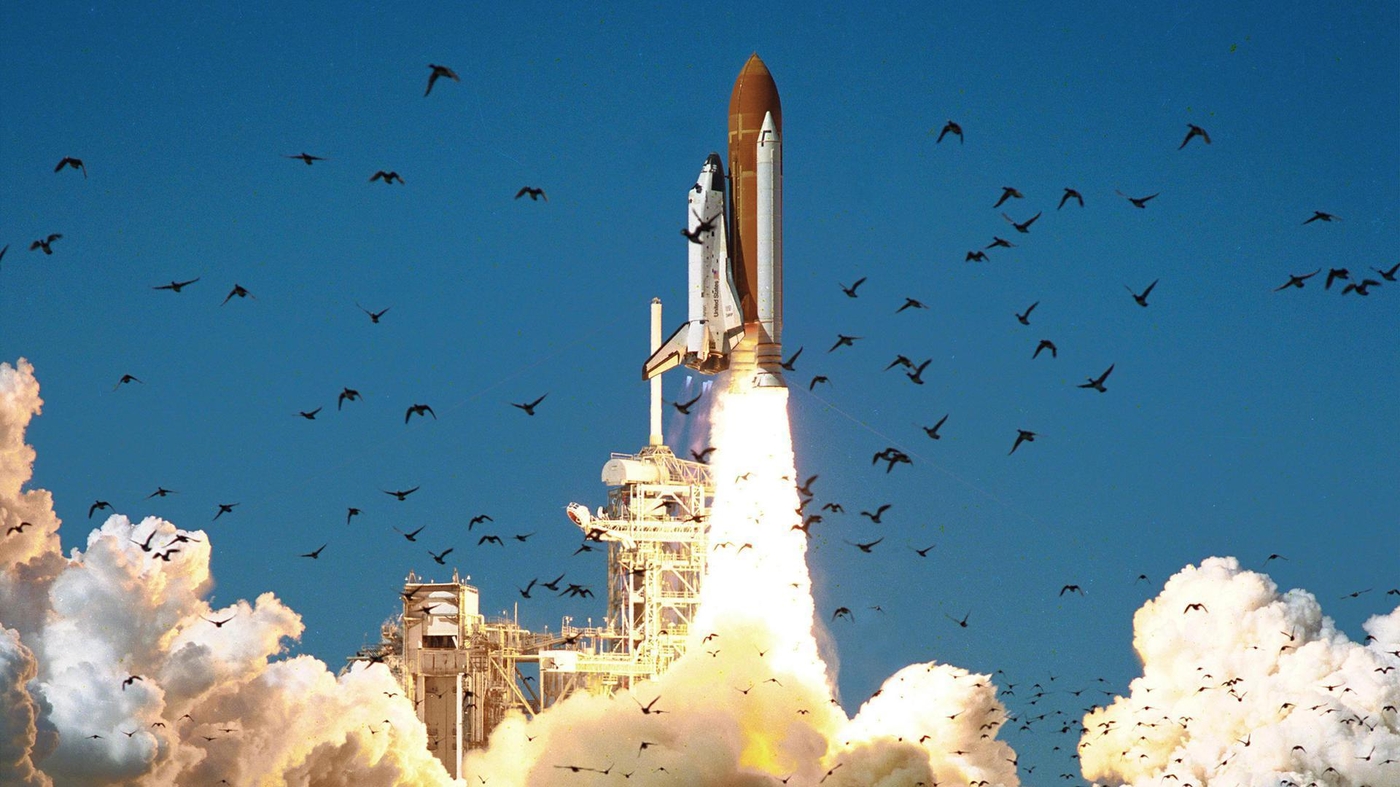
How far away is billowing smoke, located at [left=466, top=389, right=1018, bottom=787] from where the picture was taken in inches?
3108

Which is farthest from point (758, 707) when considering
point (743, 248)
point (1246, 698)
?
point (1246, 698)

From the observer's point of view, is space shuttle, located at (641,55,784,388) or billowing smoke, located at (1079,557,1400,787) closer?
space shuttle, located at (641,55,784,388)

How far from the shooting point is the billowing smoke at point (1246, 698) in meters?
90.6

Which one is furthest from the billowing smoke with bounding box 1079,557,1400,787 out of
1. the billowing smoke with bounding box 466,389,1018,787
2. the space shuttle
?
the space shuttle

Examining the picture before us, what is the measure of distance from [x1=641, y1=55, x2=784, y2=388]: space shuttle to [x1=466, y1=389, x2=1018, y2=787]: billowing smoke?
5.82 ft

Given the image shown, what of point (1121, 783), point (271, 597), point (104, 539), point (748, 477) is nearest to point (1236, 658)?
point (1121, 783)

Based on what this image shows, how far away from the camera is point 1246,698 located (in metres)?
94.4

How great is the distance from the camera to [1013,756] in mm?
88438

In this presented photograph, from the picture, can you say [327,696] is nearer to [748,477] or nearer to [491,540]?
[748,477]

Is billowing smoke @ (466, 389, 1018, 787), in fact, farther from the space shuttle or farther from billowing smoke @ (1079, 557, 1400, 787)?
billowing smoke @ (1079, 557, 1400, 787)

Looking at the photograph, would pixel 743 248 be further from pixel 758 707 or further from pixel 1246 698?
pixel 1246 698

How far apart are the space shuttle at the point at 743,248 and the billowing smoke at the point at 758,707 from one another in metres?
1.78

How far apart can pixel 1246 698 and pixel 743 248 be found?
2692 centimetres

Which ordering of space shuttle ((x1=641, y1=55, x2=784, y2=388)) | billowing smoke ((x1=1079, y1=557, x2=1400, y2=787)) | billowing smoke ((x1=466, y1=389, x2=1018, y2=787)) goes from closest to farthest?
billowing smoke ((x1=466, y1=389, x2=1018, y2=787)) → space shuttle ((x1=641, y1=55, x2=784, y2=388)) → billowing smoke ((x1=1079, y1=557, x2=1400, y2=787))
